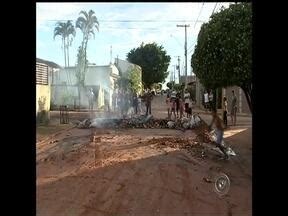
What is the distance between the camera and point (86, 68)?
1117 inches

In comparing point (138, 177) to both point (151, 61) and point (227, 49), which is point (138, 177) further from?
point (151, 61)

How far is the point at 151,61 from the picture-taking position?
38.3m

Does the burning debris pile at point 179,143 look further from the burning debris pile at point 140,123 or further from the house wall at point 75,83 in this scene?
the house wall at point 75,83

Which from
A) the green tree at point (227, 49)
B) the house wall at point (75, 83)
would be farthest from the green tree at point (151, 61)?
the green tree at point (227, 49)

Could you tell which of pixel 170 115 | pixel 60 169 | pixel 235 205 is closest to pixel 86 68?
pixel 170 115

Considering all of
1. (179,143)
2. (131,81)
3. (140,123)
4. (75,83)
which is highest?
(131,81)

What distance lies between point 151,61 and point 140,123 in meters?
18.2

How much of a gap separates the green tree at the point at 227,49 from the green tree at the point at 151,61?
24.6m

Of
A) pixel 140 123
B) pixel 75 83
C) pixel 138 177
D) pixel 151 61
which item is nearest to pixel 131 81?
pixel 75 83

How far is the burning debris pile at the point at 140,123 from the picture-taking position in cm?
1962
